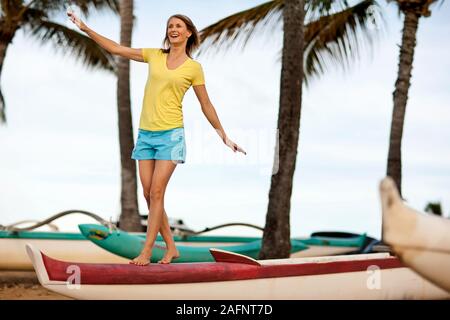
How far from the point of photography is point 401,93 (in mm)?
13242

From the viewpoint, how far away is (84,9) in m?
17.9

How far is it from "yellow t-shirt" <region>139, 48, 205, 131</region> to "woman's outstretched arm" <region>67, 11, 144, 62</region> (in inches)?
12.5

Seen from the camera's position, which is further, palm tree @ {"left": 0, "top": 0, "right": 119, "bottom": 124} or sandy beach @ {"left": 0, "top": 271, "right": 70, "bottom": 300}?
palm tree @ {"left": 0, "top": 0, "right": 119, "bottom": 124}

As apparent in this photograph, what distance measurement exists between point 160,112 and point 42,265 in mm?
1592

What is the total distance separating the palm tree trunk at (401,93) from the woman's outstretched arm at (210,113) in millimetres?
7033

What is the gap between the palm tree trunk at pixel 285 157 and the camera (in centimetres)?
1117

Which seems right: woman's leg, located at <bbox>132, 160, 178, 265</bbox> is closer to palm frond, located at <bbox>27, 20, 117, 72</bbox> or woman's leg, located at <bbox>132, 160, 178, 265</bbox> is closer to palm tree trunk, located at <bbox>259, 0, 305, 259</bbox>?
palm tree trunk, located at <bbox>259, 0, 305, 259</bbox>

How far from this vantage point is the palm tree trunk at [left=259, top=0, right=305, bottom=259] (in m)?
11.2

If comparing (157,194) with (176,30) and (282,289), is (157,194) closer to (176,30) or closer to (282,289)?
(176,30)

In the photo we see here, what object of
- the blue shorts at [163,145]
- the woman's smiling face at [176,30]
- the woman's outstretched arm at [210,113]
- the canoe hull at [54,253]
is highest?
the woman's smiling face at [176,30]

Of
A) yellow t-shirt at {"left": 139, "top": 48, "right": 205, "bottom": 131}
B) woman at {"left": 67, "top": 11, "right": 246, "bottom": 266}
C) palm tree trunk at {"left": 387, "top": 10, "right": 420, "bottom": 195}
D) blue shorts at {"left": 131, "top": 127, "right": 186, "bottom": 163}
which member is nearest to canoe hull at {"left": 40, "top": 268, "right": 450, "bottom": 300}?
woman at {"left": 67, "top": 11, "right": 246, "bottom": 266}

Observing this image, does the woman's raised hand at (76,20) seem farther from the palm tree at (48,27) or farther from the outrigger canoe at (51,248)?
the palm tree at (48,27)

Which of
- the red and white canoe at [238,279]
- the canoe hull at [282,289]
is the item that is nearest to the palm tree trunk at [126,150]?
the red and white canoe at [238,279]

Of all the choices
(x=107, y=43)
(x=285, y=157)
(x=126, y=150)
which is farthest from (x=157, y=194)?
(x=126, y=150)
